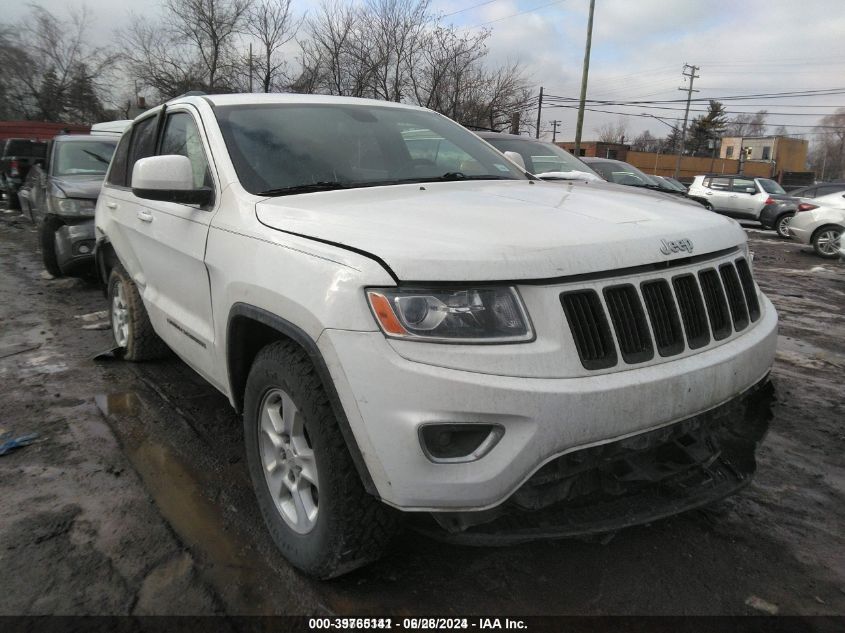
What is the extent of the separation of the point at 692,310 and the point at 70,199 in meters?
7.29

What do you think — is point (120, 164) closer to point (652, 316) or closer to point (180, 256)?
point (180, 256)

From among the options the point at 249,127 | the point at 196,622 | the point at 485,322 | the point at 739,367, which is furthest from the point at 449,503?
the point at 249,127

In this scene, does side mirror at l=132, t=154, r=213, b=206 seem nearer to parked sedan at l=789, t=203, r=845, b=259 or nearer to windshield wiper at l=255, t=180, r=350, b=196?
windshield wiper at l=255, t=180, r=350, b=196

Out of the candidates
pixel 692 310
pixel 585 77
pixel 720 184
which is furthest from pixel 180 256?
pixel 585 77

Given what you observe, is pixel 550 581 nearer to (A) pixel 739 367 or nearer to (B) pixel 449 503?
(B) pixel 449 503

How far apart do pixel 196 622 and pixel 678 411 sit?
178 cm

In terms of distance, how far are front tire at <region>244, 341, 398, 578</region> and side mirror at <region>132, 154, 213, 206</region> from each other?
93cm

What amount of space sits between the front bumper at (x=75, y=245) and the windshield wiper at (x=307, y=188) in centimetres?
549

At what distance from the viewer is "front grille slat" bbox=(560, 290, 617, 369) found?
1917 millimetres

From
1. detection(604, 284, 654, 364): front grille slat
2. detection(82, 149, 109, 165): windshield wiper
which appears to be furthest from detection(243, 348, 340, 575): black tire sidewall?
detection(82, 149, 109, 165): windshield wiper

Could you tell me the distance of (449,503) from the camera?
1.81 meters

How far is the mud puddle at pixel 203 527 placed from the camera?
224cm

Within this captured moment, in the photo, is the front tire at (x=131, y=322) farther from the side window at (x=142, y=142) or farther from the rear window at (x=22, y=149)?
the rear window at (x=22, y=149)

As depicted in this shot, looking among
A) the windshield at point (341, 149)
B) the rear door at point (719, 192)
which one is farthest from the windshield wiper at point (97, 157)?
the rear door at point (719, 192)
